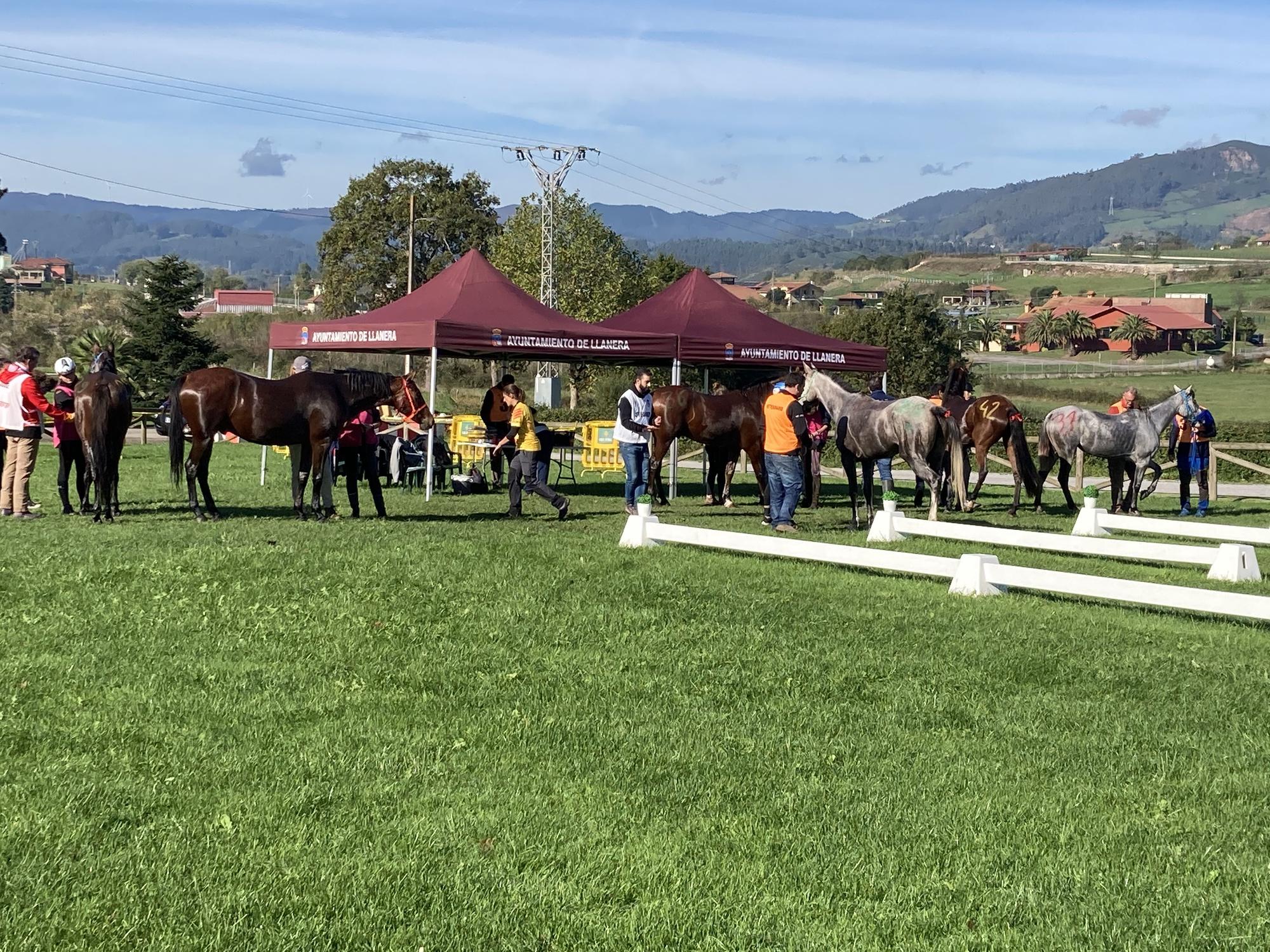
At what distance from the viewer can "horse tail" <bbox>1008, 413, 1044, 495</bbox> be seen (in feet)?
67.9

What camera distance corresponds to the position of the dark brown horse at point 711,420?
20156 mm

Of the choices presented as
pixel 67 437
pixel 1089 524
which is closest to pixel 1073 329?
pixel 1089 524

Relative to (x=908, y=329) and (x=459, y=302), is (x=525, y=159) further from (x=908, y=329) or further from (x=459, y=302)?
(x=459, y=302)

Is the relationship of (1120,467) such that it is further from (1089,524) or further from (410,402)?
(410,402)

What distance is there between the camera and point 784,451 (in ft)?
51.7

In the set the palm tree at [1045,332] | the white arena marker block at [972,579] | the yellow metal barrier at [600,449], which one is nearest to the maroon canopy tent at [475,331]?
the yellow metal barrier at [600,449]

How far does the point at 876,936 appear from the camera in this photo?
4.76 meters

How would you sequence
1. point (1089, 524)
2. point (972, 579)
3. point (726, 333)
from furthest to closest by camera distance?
1. point (726, 333)
2. point (1089, 524)
3. point (972, 579)

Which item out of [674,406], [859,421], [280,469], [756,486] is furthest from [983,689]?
[280,469]

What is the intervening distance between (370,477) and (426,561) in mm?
5139

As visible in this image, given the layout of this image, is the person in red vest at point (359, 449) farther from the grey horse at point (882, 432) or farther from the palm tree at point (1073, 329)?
the palm tree at point (1073, 329)

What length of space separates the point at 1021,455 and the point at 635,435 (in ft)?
22.0

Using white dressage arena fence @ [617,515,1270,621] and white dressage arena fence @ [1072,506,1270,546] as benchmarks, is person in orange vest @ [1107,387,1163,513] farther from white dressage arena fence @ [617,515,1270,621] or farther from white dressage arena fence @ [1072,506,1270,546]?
white dressage arena fence @ [617,515,1270,621]

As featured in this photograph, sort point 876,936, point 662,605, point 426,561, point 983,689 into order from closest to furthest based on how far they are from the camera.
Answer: point 876,936 → point 983,689 → point 662,605 → point 426,561
